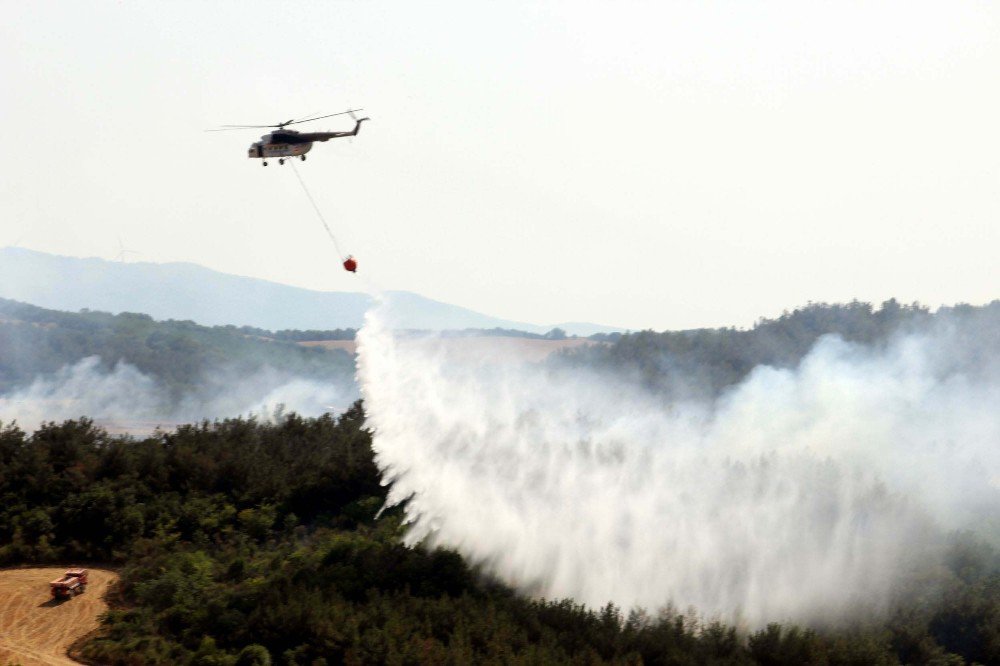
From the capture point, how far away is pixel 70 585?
29.3m

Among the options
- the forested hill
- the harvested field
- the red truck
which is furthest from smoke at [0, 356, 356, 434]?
the red truck

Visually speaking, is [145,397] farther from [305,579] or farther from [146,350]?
[305,579]

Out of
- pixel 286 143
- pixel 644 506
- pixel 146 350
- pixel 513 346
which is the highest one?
pixel 286 143

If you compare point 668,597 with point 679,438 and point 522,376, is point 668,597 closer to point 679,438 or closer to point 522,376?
point 679,438

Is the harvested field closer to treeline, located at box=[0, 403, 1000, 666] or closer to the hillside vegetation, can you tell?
the hillside vegetation

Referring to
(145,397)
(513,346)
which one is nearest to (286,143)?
(513,346)

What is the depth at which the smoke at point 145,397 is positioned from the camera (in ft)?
345

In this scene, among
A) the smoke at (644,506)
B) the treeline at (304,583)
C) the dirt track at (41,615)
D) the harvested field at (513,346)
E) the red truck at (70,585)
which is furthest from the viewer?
the harvested field at (513,346)

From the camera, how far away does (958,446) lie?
47.1 meters

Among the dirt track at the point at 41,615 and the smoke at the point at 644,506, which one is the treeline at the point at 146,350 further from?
the smoke at the point at 644,506

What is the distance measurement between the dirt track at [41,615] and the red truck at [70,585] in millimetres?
177

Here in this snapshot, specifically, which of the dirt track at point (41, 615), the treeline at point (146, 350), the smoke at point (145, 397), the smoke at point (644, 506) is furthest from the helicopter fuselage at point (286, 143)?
the treeline at point (146, 350)

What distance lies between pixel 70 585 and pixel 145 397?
3548 inches

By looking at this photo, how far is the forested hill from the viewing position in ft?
283
